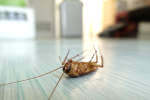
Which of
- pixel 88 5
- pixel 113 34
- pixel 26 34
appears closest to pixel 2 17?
pixel 26 34

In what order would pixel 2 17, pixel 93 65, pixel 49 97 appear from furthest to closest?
1. pixel 2 17
2. pixel 93 65
3. pixel 49 97

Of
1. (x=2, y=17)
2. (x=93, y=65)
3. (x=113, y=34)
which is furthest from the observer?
(x=113, y=34)

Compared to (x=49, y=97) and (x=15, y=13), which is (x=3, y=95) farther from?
(x=15, y=13)

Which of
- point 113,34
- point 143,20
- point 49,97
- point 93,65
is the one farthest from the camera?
point 113,34

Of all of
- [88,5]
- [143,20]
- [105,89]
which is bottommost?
[105,89]

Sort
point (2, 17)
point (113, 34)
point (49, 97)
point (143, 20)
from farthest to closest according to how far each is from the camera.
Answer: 1. point (113, 34)
2. point (143, 20)
3. point (2, 17)
4. point (49, 97)

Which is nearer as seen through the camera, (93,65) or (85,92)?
(85,92)

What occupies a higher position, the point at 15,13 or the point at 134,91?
the point at 15,13

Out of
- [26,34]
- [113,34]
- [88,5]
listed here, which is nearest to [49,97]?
[88,5]

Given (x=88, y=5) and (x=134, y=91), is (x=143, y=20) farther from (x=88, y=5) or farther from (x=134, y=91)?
(x=134, y=91)
